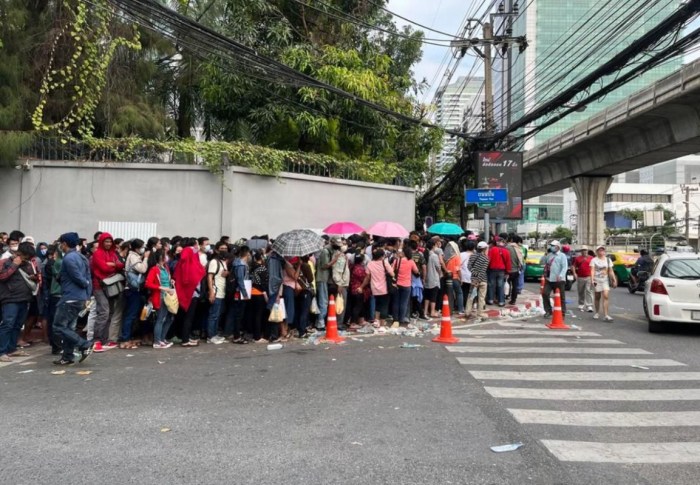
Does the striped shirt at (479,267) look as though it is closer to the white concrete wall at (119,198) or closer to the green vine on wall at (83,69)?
the white concrete wall at (119,198)

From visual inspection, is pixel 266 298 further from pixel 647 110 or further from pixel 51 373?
pixel 647 110

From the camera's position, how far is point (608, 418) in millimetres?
5336

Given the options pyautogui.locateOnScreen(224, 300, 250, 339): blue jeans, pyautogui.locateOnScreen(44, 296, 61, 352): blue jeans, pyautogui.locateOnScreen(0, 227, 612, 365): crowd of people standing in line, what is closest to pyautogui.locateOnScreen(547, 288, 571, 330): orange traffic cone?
pyautogui.locateOnScreen(0, 227, 612, 365): crowd of people standing in line

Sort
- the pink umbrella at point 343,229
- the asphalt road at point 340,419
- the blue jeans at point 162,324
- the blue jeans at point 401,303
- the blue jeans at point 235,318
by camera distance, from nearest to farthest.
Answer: the asphalt road at point 340,419 → the blue jeans at point 162,324 → the blue jeans at point 235,318 → the blue jeans at point 401,303 → the pink umbrella at point 343,229

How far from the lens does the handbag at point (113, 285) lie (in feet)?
28.5

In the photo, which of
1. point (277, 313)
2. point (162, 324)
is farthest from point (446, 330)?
point (162, 324)

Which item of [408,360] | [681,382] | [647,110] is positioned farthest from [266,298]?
[647,110]

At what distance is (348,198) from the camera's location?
1734cm

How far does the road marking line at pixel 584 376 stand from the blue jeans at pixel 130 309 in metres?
5.73

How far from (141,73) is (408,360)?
14028 mm

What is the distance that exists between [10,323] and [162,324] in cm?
223

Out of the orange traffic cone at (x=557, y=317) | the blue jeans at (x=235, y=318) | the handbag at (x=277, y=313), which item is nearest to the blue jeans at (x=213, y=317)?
the blue jeans at (x=235, y=318)

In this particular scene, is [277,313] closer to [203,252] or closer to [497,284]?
[203,252]

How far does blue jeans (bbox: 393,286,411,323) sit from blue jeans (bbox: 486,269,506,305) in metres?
3.86
